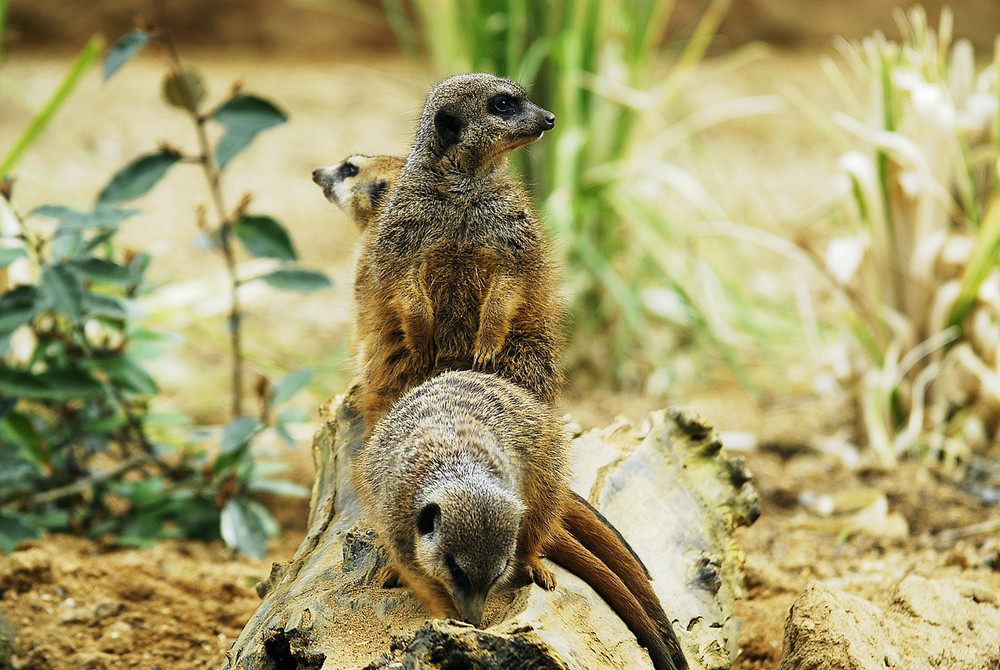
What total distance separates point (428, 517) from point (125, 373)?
1.90 meters

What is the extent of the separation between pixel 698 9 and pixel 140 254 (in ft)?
28.7

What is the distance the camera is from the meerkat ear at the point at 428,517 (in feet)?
5.77

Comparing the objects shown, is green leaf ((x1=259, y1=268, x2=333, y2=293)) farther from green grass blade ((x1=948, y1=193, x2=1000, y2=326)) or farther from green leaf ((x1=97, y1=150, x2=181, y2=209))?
green grass blade ((x1=948, y1=193, x2=1000, y2=326))

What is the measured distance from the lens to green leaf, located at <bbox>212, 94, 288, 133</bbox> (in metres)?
3.01

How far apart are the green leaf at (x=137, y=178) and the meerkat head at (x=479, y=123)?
1126 mm

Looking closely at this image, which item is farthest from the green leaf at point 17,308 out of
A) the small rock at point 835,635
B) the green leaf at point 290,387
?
the small rock at point 835,635

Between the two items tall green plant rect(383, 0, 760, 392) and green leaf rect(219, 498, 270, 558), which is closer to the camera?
green leaf rect(219, 498, 270, 558)

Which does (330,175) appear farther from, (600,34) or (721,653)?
(600,34)

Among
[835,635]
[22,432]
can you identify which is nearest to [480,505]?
[835,635]

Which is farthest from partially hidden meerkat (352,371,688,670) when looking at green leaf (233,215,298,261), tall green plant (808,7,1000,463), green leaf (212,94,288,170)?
tall green plant (808,7,1000,463)

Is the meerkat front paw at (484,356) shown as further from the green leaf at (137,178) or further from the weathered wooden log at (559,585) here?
the green leaf at (137,178)

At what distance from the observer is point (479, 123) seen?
7.77ft

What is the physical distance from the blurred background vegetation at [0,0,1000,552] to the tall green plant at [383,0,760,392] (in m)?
0.02

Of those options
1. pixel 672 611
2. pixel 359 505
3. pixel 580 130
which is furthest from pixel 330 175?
pixel 580 130
